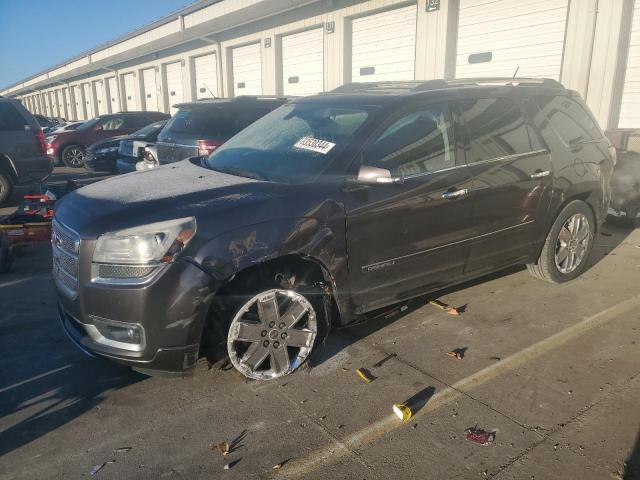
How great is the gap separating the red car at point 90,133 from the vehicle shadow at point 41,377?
1199cm

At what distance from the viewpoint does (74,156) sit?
51.7 feet

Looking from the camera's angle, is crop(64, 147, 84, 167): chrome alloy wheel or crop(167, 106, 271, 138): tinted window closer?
crop(167, 106, 271, 138): tinted window

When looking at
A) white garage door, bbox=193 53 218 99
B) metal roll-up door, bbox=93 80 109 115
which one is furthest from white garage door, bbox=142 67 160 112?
metal roll-up door, bbox=93 80 109 115

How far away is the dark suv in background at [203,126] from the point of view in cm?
724

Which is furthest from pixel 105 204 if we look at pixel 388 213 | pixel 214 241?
pixel 388 213

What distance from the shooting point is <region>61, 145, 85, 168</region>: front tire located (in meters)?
15.6

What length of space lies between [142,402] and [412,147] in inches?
94.2

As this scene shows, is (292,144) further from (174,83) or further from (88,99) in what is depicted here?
(88,99)

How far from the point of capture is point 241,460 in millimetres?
2516

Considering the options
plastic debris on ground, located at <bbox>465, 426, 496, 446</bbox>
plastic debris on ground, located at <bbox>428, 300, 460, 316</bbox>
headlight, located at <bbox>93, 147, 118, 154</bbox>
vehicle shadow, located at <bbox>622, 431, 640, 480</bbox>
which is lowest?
vehicle shadow, located at <bbox>622, 431, 640, 480</bbox>

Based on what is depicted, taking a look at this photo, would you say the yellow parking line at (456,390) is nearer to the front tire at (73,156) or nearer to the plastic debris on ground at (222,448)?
the plastic debris on ground at (222,448)

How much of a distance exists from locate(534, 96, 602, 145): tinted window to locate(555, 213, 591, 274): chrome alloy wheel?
733 mm

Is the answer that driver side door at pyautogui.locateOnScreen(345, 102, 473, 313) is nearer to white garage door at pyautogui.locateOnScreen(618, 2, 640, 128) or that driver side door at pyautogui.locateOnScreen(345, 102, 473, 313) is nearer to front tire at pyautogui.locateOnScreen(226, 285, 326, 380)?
front tire at pyautogui.locateOnScreen(226, 285, 326, 380)

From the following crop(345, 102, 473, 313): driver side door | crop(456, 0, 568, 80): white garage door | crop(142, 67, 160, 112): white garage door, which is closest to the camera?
crop(345, 102, 473, 313): driver side door
